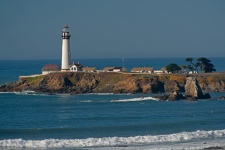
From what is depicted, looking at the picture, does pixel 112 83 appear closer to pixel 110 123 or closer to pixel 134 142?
pixel 110 123

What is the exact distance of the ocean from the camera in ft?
113

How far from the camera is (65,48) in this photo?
83.2 m

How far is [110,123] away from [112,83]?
31717mm

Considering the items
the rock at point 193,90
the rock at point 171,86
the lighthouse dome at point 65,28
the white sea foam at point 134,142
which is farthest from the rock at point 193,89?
the lighthouse dome at point 65,28

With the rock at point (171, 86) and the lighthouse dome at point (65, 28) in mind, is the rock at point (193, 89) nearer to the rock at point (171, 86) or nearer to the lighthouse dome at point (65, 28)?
the rock at point (171, 86)

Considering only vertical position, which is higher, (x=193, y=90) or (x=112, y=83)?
(x=112, y=83)

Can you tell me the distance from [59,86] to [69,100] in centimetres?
1206

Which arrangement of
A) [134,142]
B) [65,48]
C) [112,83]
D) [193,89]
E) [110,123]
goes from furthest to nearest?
[65,48], [112,83], [193,89], [110,123], [134,142]

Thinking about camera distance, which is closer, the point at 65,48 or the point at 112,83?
the point at 112,83

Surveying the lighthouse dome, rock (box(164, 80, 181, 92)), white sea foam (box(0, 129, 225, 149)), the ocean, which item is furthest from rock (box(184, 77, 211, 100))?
the lighthouse dome

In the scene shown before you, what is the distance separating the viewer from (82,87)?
75.7 metres

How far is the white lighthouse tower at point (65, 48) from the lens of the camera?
3278 inches

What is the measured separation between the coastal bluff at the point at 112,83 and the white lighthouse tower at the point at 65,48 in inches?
183

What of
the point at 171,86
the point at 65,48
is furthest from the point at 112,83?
the point at 65,48
